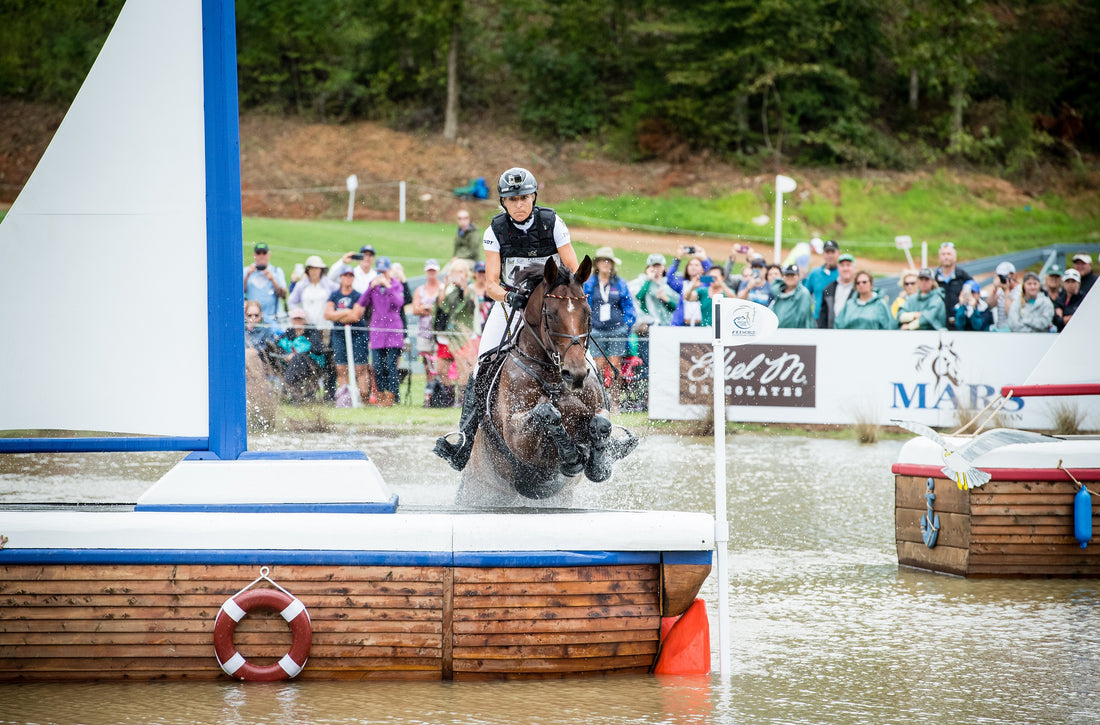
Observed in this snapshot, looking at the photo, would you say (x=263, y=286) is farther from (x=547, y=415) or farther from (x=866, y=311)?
(x=547, y=415)

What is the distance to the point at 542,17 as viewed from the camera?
46.0 m

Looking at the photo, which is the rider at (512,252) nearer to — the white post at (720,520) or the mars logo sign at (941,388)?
the white post at (720,520)

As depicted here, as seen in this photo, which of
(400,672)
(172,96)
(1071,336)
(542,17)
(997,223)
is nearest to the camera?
(400,672)

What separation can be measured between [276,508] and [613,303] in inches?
371

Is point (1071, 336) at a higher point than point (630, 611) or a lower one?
higher

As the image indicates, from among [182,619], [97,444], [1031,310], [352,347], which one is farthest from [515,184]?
[1031,310]

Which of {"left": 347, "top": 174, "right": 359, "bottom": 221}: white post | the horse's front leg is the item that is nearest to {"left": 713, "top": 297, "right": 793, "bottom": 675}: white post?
the horse's front leg

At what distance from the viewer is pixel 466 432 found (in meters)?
7.40

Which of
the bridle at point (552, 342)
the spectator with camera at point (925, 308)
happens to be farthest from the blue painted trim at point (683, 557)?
the spectator with camera at point (925, 308)

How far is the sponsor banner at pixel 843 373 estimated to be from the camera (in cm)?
1540

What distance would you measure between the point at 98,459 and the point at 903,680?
31.9 feet

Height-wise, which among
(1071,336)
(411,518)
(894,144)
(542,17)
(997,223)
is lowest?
(411,518)

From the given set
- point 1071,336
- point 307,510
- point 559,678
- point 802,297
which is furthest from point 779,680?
point 802,297

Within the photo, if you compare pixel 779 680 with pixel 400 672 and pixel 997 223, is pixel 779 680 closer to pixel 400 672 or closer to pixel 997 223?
pixel 400 672
